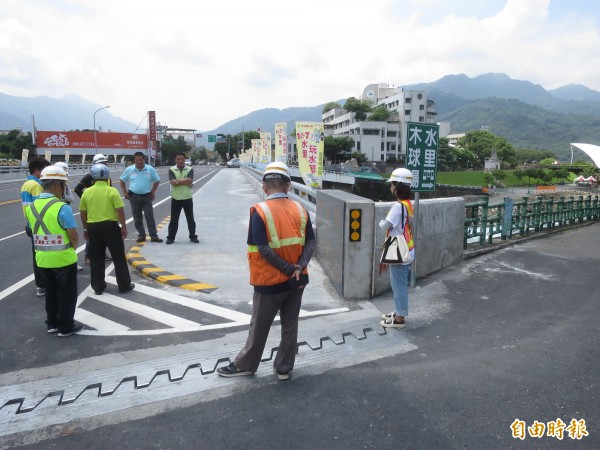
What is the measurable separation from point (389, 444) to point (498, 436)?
2.63 ft

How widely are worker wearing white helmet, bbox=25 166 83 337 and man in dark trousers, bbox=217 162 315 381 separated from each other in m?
2.08

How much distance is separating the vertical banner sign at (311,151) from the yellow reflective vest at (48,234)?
9040 millimetres

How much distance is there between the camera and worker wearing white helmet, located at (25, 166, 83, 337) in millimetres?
4484

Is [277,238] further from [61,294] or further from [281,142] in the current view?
[281,142]

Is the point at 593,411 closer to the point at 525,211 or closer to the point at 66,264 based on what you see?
the point at 66,264

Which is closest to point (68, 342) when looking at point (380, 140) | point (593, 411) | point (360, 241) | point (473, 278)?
point (360, 241)

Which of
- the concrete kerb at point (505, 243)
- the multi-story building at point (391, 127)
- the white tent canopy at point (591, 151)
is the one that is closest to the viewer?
the concrete kerb at point (505, 243)

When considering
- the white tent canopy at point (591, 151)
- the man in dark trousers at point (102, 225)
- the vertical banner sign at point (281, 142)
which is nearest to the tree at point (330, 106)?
the white tent canopy at point (591, 151)

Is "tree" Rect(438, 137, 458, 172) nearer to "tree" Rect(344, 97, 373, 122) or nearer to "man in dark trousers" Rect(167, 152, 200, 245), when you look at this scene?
"tree" Rect(344, 97, 373, 122)

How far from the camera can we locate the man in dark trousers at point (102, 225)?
230 inches

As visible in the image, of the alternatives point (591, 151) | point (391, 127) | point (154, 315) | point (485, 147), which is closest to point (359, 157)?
point (391, 127)

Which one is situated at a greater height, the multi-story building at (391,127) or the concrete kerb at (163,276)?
the multi-story building at (391,127)

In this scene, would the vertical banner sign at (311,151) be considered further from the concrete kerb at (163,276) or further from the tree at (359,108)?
the tree at (359,108)

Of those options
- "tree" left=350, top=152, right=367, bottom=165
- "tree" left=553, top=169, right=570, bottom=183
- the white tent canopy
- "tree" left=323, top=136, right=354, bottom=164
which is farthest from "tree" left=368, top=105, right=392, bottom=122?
the white tent canopy
